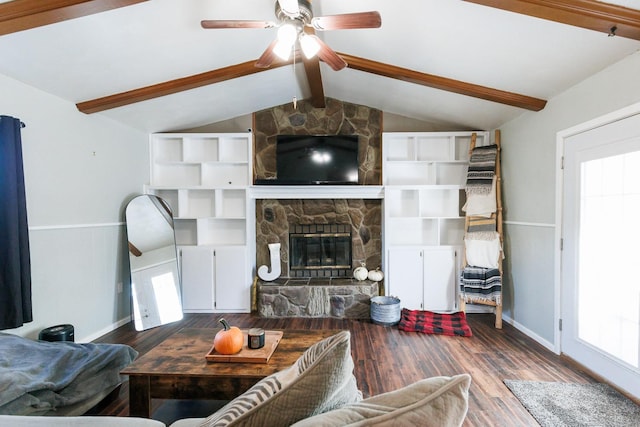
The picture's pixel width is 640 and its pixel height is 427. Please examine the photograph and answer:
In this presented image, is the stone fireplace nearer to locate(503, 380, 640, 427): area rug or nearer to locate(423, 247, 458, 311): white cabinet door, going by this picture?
locate(423, 247, 458, 311): white cabinet door

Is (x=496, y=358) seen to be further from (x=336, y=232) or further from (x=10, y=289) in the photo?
(x=10, y=289)

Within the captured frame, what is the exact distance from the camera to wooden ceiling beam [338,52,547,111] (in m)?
3.09

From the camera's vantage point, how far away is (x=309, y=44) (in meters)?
2.22

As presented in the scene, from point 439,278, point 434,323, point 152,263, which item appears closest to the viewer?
point 434,323

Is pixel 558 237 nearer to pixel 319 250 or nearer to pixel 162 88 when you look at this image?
pixel 319 250

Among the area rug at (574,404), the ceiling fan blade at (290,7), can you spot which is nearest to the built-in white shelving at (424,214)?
the area rug at (574,404)

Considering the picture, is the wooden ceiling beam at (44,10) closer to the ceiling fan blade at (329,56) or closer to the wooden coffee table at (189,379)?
the ceiling fan blade at (329,56)

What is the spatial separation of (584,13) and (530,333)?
9.53 feet

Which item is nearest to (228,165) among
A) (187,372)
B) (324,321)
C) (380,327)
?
(324,321)

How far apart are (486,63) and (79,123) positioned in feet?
12.5

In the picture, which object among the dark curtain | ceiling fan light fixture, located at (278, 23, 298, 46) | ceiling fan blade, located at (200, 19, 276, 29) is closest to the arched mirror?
the dark curtain

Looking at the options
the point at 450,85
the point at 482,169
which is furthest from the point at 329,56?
the point at 482,169

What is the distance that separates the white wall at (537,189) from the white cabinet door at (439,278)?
0.60 m

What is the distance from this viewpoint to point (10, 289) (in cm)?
233
